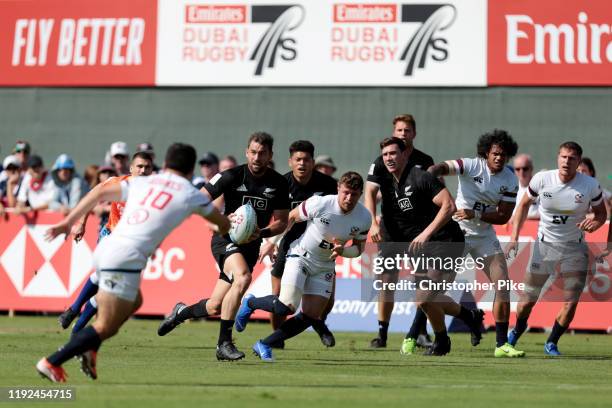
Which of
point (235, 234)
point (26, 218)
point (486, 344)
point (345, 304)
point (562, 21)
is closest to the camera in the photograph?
point (235, 234)

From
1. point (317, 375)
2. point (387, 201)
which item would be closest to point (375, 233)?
point (387, 201)

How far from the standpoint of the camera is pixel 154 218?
11102 mm

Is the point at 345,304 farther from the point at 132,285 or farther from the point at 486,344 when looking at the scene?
the point at 132,285

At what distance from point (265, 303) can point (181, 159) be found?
4.18 metres

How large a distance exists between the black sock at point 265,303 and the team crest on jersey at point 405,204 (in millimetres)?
1914

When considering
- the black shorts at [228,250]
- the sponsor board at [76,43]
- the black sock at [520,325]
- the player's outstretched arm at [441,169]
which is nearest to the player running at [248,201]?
the black shorts at [228,250]

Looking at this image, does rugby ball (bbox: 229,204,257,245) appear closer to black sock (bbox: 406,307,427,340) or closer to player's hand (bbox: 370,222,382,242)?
player's hand (bbox: 370,222,382,242)

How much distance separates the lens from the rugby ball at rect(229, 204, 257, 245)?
1401 cm

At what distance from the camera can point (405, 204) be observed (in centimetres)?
1559

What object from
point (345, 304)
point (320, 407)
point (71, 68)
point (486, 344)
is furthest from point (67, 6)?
point (320, 407)

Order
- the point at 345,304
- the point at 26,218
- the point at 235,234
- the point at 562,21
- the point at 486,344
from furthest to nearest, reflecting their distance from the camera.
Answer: the point at 562,21
the point at 26,218
the point at 345,304
the point at 486,344
the point at 235,234

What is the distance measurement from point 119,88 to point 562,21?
9145 mm

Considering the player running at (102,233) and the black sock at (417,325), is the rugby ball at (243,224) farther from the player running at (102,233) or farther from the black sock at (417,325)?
Answer: the black sock at (417,325)

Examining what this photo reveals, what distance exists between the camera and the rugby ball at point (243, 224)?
14.0m
